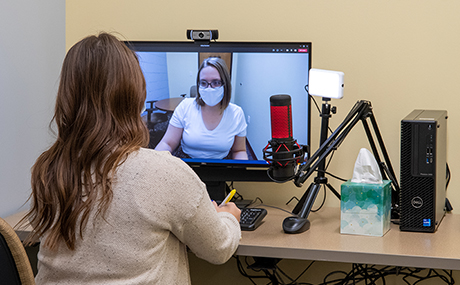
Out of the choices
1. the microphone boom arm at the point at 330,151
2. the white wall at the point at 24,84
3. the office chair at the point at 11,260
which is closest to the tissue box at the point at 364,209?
the microphone boom arm at the point at 330,151

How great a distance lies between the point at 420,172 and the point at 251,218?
0.53 metres

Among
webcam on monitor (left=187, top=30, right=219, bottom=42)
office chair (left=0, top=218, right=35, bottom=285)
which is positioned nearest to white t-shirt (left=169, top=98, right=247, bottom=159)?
webcam on monitor (left=187, top=30, right=219, bottom=42)

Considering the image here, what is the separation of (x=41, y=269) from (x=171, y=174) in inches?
15.2

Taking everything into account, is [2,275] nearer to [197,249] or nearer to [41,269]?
[41,269]

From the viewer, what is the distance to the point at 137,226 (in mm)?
963

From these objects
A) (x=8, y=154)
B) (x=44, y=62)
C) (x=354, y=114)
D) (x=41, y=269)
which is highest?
(x=44, y=62)

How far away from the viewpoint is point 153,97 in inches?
67.9

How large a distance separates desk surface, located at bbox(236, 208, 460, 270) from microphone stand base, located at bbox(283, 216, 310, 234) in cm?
2

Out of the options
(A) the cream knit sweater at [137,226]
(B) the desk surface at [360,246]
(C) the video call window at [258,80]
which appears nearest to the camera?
(A) the cream knit sweater at [137,226]

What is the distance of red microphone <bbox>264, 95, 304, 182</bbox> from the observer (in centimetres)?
131

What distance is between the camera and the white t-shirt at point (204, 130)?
1.67 metres

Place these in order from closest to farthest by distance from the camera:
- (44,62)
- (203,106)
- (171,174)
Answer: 1. (171,174)
2. (203,106)
3. (44,62)

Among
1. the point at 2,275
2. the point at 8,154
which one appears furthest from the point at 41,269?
the point at 8,154

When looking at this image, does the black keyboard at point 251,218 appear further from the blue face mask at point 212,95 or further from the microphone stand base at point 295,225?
the blue face mask at point 212,95
